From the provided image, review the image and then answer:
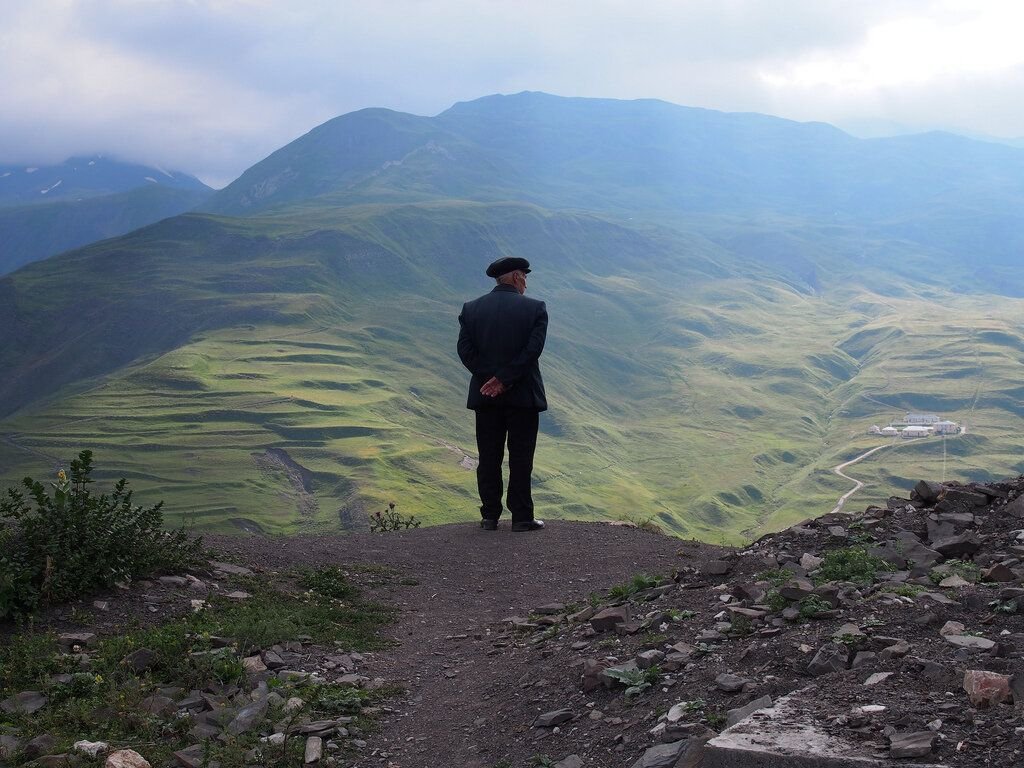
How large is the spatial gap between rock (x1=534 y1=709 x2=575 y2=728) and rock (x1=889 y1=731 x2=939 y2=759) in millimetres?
2081

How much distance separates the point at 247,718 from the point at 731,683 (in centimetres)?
280

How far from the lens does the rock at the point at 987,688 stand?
13.5ft

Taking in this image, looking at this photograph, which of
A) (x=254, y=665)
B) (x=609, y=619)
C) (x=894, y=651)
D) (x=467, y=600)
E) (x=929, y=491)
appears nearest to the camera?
(x=894, y=651)

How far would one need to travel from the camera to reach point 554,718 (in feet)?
18.1

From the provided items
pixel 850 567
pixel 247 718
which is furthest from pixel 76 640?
pixel 850 567

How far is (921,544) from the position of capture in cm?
743

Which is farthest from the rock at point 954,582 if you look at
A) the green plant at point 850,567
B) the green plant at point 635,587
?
the green plant at point 635,587

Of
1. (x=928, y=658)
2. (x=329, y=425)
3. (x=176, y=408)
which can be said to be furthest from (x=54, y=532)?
(x=176, y=408)

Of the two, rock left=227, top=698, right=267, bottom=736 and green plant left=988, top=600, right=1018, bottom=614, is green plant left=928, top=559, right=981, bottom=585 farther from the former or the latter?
rock left=227, top=698, right=267, bottom=736

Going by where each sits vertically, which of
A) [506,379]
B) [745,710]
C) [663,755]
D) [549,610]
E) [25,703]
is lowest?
[549,610]

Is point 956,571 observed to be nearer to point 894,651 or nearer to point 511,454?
point 894,651

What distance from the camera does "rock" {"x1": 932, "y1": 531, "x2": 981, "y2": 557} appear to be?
7246 millimetres

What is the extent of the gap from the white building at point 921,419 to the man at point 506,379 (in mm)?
173118

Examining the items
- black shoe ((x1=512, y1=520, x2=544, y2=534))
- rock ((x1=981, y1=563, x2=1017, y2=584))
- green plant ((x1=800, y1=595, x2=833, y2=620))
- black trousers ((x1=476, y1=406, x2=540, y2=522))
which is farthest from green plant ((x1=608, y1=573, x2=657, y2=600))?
black shoe ((x1=512, y1=520, x2=544, y2=534))
